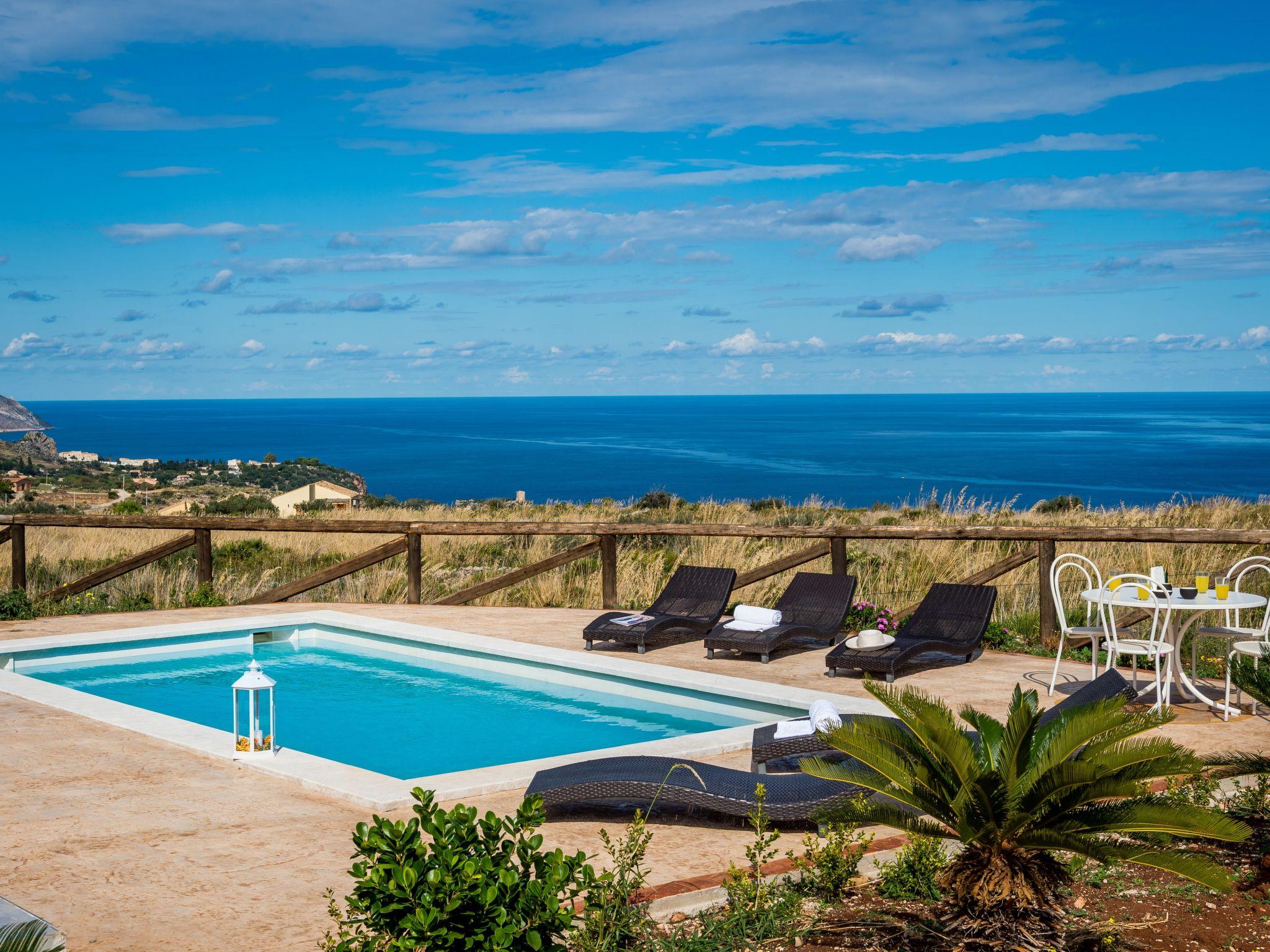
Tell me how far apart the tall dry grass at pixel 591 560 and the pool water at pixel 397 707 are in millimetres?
2302

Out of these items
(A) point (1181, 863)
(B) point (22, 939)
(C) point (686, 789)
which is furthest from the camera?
(C) point (686, 789)

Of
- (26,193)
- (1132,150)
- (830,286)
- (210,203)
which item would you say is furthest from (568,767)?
(830,286)

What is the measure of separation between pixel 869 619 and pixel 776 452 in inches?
3322

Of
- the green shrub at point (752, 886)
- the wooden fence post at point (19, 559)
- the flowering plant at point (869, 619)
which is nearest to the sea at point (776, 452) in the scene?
the flowering plant at point (869, 619)

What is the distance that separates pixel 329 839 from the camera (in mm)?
4609

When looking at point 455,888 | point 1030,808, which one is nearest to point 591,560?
point 1030,808

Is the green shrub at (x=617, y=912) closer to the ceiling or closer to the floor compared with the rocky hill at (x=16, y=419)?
closer to the floor

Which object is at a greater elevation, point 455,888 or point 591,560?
point 455,888

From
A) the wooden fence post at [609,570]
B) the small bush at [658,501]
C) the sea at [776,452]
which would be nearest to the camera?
the wooden fence post at [609,570]

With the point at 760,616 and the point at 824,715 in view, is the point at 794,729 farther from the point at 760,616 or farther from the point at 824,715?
the point at 760,616

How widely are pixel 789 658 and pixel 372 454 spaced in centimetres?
9347

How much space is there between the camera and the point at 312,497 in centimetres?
2703

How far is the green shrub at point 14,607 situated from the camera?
34.5 ft

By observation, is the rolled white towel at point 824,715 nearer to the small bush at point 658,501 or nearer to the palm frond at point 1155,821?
the palm frond at point 1155,821
